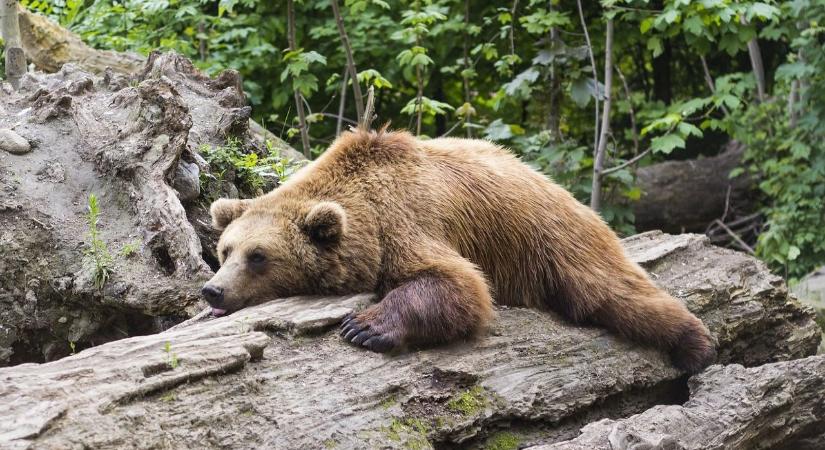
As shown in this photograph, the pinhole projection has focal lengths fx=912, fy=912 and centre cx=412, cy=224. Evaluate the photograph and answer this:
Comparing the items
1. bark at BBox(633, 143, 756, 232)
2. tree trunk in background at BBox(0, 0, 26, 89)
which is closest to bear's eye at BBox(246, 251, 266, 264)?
tree trunk in background at BBox(0, 0, 26, 89)

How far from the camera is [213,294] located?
4.62 metres

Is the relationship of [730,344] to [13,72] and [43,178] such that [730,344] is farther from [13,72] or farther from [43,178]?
[13,72]

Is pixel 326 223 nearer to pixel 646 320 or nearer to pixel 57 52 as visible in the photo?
pixel 646 320

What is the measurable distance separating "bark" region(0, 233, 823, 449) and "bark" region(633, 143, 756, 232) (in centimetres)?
547

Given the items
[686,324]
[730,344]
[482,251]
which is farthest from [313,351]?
[730,344]

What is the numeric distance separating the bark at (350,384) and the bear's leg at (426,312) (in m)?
0.08

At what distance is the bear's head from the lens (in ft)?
15.7

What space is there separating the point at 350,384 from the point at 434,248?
3.59 ft

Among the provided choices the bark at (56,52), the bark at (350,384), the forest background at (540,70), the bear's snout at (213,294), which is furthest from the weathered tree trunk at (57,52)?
the bark at (350,384)

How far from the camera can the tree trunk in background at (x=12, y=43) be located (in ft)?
24.1

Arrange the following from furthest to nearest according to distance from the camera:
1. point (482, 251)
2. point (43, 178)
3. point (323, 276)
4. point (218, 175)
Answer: point (218, 175) → point (43, 178) → point (482, 251) → point (323, 276)

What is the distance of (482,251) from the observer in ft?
17.4

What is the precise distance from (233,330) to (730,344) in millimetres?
3337

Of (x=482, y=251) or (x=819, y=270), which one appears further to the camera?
(x=819, y=270)
